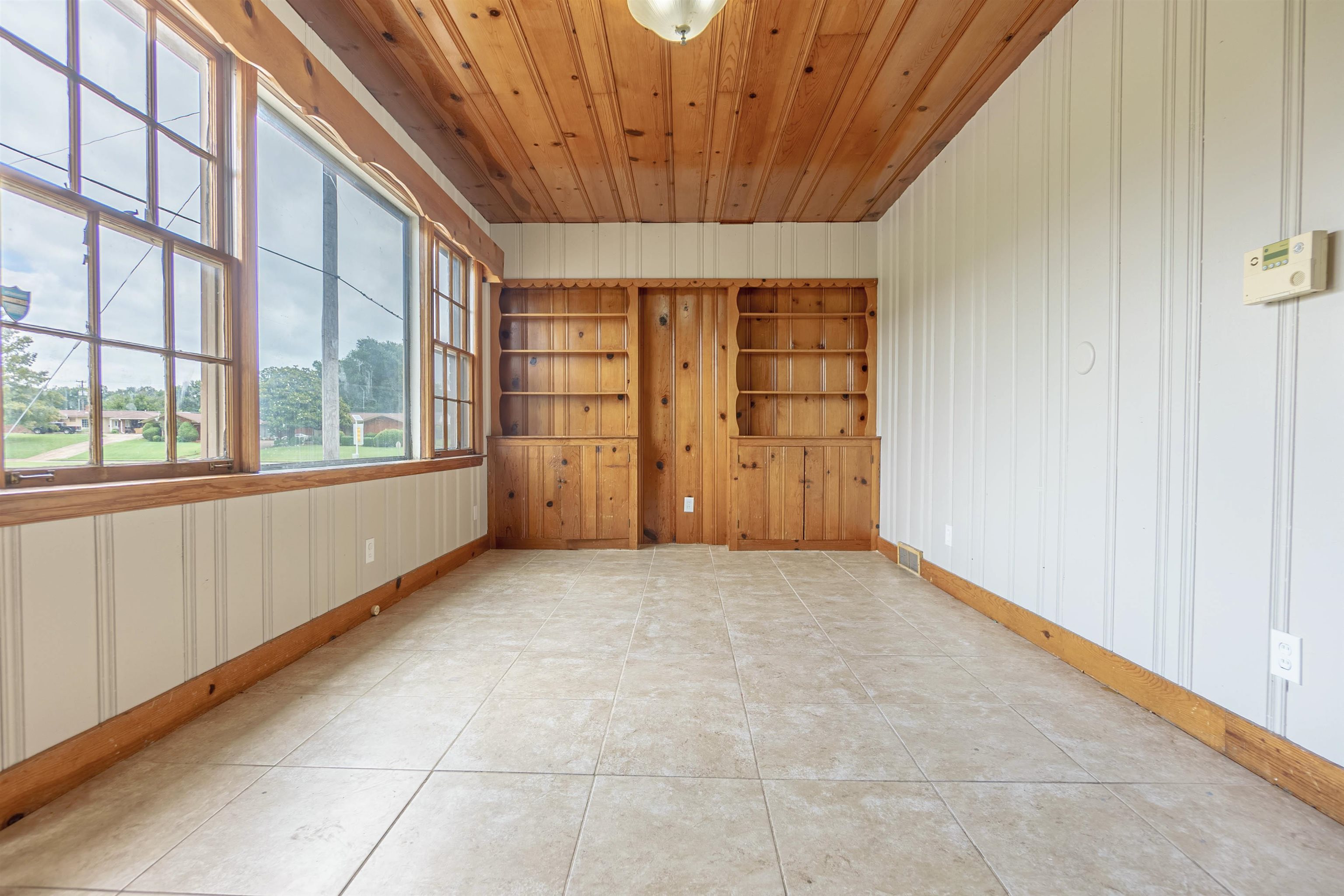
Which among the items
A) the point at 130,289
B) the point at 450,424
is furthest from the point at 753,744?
the point at 450,424

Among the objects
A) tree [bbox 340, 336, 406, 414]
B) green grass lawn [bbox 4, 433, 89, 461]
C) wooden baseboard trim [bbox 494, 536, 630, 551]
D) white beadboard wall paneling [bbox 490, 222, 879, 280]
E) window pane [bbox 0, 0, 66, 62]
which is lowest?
wooden baseboard trim [bbox 494, 536, 630, 551]

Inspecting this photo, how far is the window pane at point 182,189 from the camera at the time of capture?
1722mm

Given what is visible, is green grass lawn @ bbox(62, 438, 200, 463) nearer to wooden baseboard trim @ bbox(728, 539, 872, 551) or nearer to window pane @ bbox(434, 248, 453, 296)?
window pane @ bbox(434, 248, 453, 296)

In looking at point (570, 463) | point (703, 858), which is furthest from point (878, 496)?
point (703, 858)

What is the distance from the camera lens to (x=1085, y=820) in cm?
129

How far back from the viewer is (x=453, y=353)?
393 cm

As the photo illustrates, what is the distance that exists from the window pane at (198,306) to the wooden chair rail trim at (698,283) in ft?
9.26

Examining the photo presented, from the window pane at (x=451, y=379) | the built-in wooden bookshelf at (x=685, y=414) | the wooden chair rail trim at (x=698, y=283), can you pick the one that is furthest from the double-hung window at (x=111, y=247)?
the wooden chair rail trim at (x=698, y=283)

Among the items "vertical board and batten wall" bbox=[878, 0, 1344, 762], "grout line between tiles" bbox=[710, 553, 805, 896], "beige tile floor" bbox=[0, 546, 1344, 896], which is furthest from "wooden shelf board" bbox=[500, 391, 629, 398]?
"vertical board and batten wall" bbox=[878, 0, 1344, 762]

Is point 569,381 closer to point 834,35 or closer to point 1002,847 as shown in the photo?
point 834,35

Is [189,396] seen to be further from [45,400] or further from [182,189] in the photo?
[182,189]

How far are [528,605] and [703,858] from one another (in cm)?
201

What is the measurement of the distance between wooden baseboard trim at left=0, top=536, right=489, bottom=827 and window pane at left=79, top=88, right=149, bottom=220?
1.50 metres

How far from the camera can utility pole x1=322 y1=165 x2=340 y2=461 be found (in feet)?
8.78
